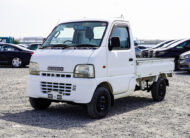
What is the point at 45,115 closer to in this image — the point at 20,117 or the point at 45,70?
the point at 20,117

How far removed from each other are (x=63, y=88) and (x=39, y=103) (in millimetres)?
1205

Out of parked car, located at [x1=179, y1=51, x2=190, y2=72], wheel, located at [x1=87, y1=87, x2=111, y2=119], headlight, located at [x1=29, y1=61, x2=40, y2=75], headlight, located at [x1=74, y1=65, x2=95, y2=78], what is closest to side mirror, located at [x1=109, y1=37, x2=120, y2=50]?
headlight, located at [x1=74, y1=65, x2=95, y2=78]

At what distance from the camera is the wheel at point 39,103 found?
7668mm

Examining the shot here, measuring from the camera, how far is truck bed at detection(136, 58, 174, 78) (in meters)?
8.29

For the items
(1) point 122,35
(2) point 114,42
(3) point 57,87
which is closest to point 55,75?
(3) point 57,87

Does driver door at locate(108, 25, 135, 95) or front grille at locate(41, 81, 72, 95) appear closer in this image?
front grille at locate(41, 81, 72, 95)

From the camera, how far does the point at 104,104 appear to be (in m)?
7.09

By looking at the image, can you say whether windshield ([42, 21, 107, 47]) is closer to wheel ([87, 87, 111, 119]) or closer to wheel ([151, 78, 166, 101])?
wheel ([87, 87, 111, 119])

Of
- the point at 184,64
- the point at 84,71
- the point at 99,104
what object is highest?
the point at 84,71

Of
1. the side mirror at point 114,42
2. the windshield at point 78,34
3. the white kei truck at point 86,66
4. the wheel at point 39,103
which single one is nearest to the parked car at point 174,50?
the white kei truck at point 86,66

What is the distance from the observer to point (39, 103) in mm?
7773

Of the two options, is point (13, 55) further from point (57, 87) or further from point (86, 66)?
point (86, 66)

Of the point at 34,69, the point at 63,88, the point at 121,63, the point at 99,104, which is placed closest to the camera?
the point at 63,88

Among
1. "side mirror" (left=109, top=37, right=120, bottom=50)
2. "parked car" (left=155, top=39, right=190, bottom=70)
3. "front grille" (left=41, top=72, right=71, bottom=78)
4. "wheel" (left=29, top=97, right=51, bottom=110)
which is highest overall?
"side mirror" (left=109, top=37, right=120, bottom=50)
